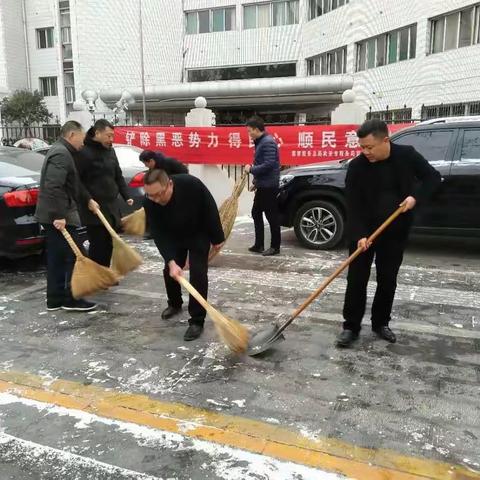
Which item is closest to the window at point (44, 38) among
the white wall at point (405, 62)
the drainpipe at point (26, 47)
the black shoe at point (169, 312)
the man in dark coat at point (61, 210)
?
the drainpipe at point (26, 47)

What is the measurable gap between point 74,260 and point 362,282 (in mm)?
2729

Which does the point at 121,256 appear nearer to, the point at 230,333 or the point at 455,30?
the point at 230,333

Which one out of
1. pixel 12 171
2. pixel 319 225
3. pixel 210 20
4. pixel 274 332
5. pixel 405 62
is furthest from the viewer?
pixel 210 20

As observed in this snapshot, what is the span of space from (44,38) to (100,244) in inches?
1369

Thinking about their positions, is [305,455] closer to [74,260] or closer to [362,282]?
[362,282]

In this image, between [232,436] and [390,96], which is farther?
[390,96]

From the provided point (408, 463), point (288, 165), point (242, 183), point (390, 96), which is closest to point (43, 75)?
point (390, 96)

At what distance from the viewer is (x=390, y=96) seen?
24.1m

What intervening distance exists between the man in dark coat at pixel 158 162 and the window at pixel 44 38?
34.1 meters

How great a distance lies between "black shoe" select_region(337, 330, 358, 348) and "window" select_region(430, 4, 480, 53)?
61.4 ft

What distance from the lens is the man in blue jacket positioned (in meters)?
6.72

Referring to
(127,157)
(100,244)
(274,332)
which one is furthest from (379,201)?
(127,157)

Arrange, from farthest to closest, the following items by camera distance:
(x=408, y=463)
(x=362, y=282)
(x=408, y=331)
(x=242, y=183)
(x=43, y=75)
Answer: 1. (x=43, y=75)
2. (x=242, y=183)
3. (x=408, y=331)
4. (x=362, y=282)
5. (x=408, y=463)

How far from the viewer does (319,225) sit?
7090 millimetres
